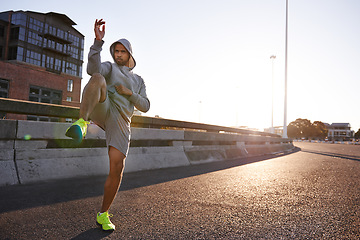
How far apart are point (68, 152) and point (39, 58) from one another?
4883cm

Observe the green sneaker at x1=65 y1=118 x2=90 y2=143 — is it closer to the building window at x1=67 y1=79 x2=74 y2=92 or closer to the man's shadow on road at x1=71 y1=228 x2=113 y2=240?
the man's shadow on road at x1=71 y1=228 x2=113 y2=240

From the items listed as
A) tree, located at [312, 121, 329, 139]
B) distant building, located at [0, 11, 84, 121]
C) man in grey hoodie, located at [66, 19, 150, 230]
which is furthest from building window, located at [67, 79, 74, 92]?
tree, located at [312, 121, 329, 139]

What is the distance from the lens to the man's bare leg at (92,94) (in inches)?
90.3

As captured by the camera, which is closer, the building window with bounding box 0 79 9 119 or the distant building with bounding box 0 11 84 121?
the building window with bounding box 0 79 9 119

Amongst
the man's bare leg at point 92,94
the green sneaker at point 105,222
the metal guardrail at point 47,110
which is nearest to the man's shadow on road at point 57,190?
the green sneaker at point 105,222

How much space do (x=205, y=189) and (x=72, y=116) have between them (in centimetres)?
268

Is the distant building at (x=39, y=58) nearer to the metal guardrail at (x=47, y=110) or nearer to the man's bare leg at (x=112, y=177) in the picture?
the metal guardrail at (x=47, y=110)

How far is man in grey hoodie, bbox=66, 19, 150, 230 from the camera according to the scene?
7.59 ft

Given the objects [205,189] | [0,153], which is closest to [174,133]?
[205,189]

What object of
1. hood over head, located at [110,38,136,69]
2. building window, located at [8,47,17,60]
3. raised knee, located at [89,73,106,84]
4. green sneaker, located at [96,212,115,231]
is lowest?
green sneaker, located at [96,212,115,231]

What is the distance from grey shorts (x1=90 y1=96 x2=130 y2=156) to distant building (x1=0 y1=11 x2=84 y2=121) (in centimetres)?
3934

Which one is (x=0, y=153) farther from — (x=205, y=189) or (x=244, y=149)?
(x=244, y=149)

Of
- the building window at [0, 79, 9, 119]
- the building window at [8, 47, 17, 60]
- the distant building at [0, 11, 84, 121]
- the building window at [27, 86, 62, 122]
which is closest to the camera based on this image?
the building window at [0, 79, 9, 119]

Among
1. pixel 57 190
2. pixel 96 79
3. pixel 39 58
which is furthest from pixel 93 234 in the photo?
pixel 39 58
